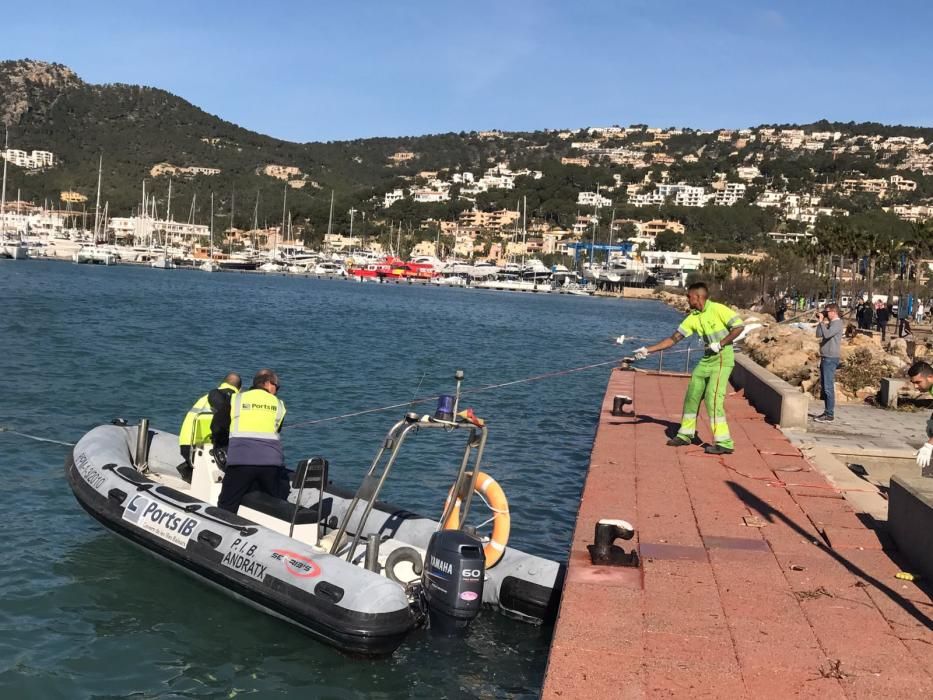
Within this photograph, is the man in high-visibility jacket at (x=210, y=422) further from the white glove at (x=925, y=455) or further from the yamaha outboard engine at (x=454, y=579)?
the white glove at (x=925, y=455)

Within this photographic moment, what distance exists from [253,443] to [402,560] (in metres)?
1.81

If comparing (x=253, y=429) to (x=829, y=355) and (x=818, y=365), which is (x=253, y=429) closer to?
(x=829, y=355)

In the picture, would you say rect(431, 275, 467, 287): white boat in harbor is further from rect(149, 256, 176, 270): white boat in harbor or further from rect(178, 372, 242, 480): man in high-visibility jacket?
rect(178, 372, 242, 480): man in high-visibility jacket

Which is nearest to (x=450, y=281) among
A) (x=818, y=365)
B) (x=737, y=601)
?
(x=818, y=365)

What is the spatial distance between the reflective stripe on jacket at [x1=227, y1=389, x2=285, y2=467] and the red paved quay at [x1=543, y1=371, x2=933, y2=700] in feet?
9.28

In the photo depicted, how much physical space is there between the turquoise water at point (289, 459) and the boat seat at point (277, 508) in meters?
0.83

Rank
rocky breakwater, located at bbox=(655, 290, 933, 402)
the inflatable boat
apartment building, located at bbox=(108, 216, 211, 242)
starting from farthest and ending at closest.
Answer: apartment building, located at bbox=(108, 216, 211, 242)
rocky breakwater, located at bbox=(655, 290, 933, 402)
the inflatable boat

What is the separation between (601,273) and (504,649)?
149m

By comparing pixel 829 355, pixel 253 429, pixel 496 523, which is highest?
pixel 829 355

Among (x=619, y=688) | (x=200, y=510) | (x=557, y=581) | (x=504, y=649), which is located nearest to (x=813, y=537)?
(x=557, y=581)

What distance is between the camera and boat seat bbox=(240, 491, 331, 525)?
859 centimetres

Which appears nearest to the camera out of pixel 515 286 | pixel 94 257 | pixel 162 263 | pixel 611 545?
pixel 611 545

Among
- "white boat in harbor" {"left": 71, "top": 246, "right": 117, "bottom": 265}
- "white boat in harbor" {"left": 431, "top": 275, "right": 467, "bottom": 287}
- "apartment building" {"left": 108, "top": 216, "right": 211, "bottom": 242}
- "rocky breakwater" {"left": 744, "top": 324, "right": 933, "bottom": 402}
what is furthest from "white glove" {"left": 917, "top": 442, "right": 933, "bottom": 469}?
"apartment building" {"left": 108, "top": 216, "right": 211, "bottom": 242}

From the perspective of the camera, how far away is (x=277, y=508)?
8758 mm
